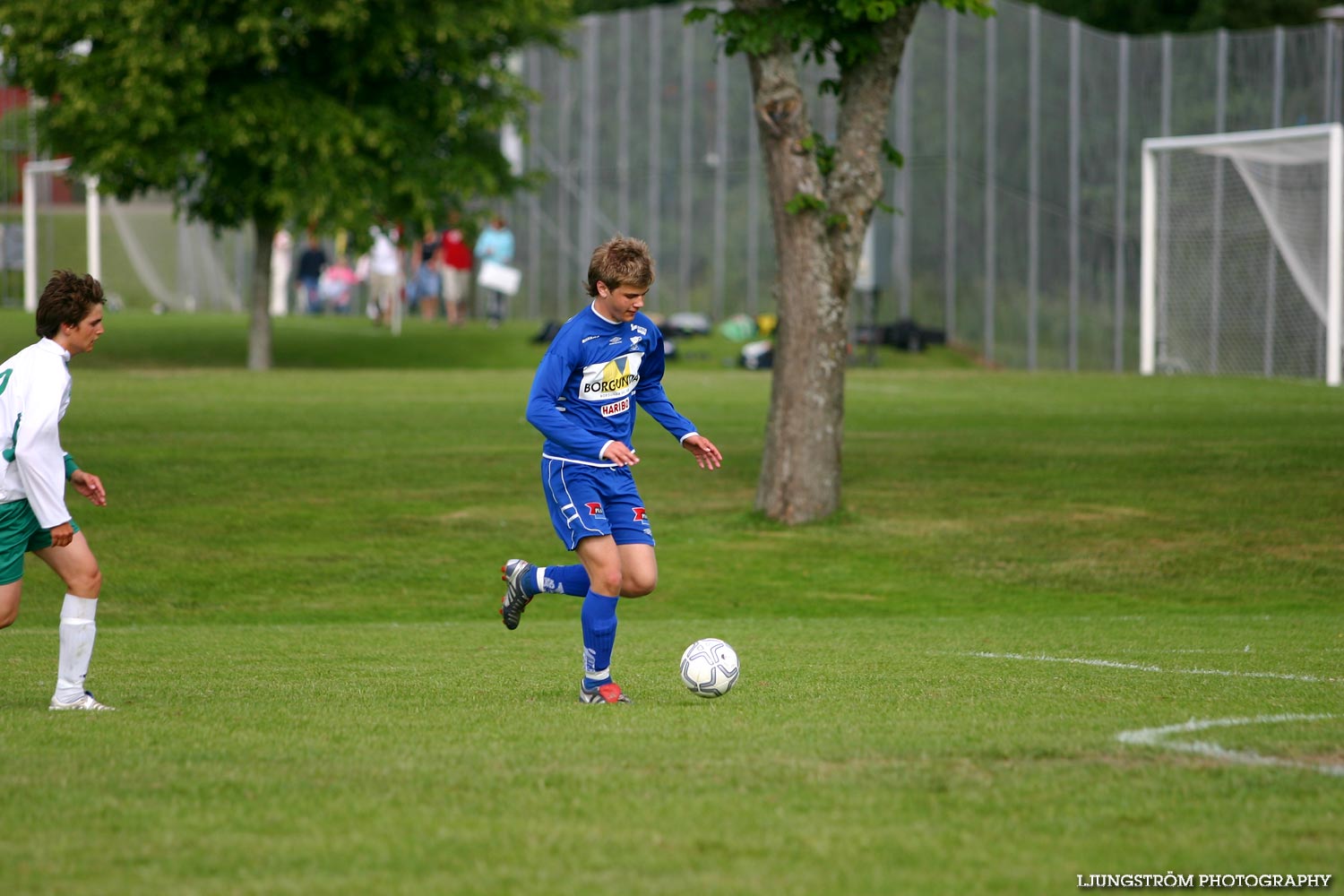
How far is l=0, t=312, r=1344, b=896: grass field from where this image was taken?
493 cm

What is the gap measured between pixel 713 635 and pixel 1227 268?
24.7m

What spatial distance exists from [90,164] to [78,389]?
648cm

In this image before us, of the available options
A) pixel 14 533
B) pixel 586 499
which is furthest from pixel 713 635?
pixel 14 533

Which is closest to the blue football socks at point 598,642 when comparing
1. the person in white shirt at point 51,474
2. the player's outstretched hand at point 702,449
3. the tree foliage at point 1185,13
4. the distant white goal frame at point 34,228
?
the player's outstretched hand at point 702,449

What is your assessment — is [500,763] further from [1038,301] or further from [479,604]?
[1038,301]

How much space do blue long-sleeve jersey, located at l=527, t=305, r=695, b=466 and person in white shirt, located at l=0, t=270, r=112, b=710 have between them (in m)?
1.98

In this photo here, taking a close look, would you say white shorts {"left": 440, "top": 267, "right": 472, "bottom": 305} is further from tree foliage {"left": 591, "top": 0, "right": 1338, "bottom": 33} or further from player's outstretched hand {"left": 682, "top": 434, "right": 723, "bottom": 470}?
player's outstretched hand {"left": 682, "top": 434, "right": 723, "bottom": 470}

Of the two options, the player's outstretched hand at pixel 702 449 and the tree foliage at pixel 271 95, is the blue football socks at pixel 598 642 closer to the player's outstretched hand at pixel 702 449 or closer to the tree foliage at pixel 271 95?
the player's outstretched hand at pixel 702 449

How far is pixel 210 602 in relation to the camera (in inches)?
584

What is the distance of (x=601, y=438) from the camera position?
7.93 m

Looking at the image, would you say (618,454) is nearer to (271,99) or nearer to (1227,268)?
(271,99)

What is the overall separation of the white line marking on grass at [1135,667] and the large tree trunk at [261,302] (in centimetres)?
2552

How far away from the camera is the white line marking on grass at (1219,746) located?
5.99m

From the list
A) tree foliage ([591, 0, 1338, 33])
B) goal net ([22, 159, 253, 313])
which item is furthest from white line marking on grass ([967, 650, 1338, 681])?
goal net ([22, 159, 253, 313])
